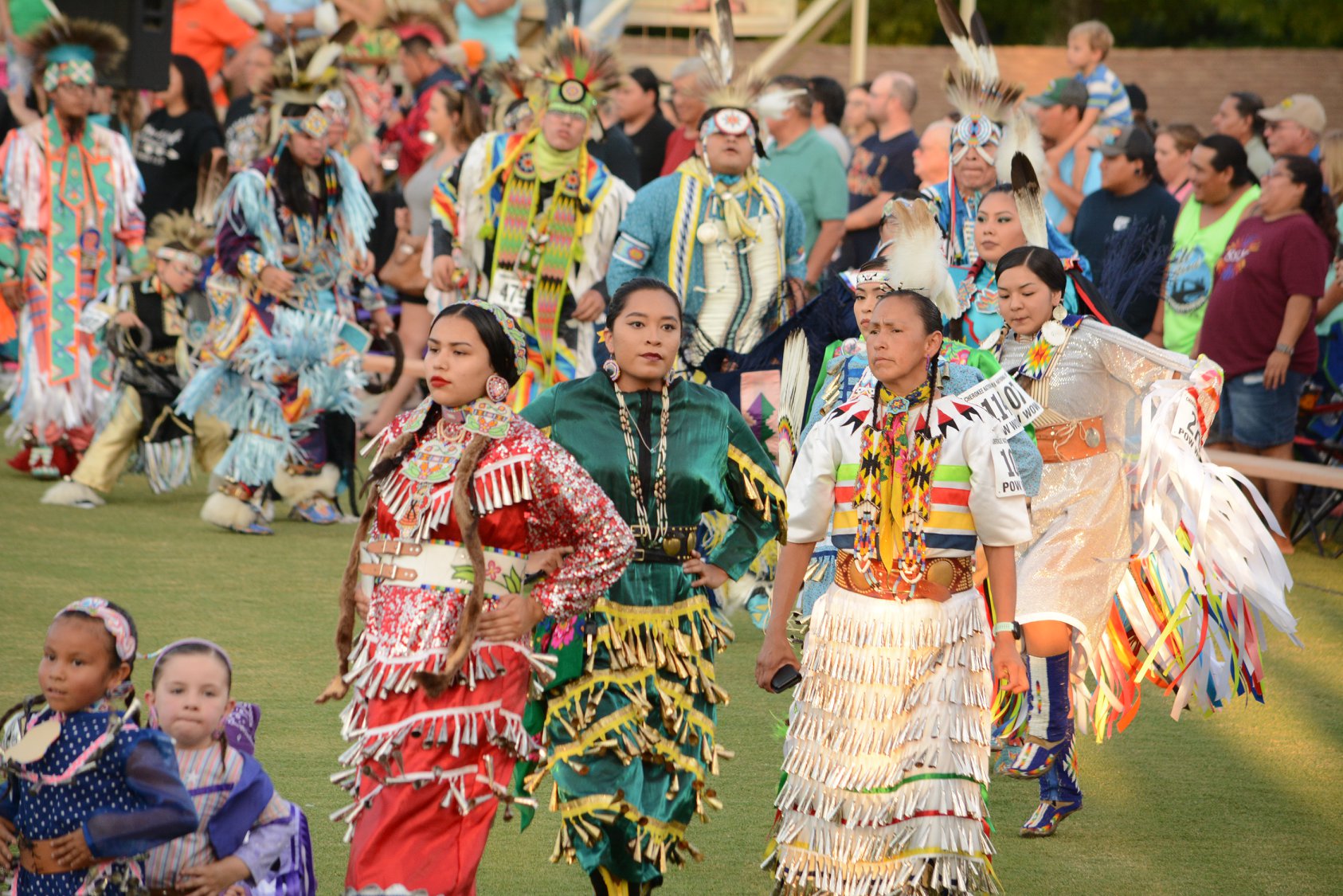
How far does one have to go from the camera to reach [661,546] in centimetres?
396

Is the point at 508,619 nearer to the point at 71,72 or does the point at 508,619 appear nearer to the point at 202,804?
the point at 202,804

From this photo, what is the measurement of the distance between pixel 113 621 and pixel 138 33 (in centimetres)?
615

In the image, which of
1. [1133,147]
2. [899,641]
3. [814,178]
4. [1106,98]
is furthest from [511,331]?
[1106,98]

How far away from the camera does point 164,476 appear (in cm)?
899

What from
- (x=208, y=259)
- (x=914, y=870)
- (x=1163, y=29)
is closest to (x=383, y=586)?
(x=914, y=870)

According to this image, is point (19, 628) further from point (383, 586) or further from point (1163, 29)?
point (1163, 29)

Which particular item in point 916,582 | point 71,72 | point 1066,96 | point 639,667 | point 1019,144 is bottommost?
point 639,667

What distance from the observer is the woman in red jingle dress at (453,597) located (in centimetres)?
344

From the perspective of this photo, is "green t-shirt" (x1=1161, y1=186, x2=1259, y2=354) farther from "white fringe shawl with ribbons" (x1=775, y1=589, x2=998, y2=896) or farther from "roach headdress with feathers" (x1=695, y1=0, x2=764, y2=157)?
"white fringe shawl with ribbons" (x1=775, y1=589, x2=998, y2=896)

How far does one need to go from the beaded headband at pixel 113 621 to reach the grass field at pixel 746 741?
1.07 meters

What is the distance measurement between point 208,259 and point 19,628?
2972mm

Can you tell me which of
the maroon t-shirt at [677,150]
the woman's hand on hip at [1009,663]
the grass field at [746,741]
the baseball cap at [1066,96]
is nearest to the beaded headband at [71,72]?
the grass field at [746,741]

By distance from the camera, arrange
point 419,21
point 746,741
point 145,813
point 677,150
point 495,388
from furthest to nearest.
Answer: point 419,21, point 677,150, point 746,741, point 495,388, point 145,813

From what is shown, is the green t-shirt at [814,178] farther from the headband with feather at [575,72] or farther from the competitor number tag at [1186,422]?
the competitor number tag at [1186,422]
